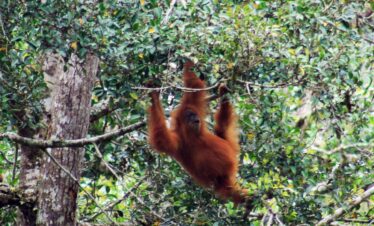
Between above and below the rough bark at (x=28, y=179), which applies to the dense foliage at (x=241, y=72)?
above

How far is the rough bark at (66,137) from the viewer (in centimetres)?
714

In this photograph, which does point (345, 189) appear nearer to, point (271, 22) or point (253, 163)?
point (253, 163)

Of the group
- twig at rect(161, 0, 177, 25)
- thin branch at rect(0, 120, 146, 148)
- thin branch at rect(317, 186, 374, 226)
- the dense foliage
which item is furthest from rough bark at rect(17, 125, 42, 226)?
thin branch at rect(317, 186, 374, 226)

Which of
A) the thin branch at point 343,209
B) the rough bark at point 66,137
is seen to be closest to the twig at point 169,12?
the rough bark at point 66,137

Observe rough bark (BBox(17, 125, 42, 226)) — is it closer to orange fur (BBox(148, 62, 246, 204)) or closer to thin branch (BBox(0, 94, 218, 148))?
thin branch (BBox(0, 94, 218, 148))

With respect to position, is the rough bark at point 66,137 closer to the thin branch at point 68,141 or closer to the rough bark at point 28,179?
the rough bark at point 28,179

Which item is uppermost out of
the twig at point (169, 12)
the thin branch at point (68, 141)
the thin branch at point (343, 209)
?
the twig at point (169, 12)

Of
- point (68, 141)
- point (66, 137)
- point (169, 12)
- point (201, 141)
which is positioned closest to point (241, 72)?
point (169, 12)

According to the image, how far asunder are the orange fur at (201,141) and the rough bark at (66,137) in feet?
2.35

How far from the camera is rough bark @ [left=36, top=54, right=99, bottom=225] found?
23.4 ft

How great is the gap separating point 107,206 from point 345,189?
8.51 ft

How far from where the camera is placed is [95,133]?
7.89m

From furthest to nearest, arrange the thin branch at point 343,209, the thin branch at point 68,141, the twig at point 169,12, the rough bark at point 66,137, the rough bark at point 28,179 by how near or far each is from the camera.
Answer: the rough bark at point 28,179 < the rough bark at point 66,137 < the thin branch at point 68,141 < the twig at point 169,12 < the thin branch at point 343,209

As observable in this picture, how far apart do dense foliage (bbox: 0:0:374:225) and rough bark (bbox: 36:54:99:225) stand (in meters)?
0.32
